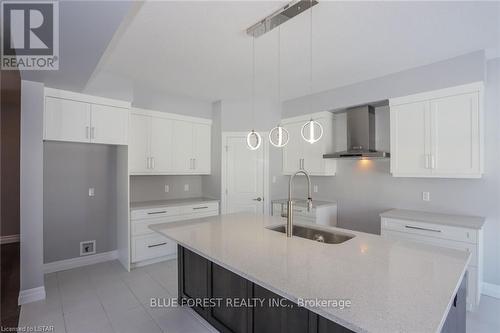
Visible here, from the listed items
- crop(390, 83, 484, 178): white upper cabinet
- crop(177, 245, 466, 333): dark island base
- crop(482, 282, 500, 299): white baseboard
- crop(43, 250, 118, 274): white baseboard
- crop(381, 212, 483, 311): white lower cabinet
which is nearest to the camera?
crop(177, 245, 466, 333): dark island base

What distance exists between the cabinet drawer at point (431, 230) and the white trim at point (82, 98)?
12.5ft

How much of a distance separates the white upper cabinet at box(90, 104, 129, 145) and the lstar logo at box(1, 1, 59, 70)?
0.98 meters

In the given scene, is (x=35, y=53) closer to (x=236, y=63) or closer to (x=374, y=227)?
(x=236, y=63)

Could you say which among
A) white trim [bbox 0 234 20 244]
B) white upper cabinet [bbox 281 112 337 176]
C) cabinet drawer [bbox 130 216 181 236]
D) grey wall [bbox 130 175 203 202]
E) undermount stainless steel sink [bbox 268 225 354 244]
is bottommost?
cabinet drawer [bbox 130 216 181 236]

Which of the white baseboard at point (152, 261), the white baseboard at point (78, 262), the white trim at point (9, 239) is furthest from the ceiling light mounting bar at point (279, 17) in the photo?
the white baseboard at point (78, 262)

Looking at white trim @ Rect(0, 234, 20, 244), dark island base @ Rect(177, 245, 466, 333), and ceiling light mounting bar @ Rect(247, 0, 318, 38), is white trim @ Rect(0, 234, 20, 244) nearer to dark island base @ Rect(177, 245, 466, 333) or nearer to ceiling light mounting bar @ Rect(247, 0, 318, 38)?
dark island base @ Rect(177, 245, 466, 333)

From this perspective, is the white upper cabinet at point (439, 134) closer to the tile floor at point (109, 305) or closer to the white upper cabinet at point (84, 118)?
the tile floor at point (109, 305)

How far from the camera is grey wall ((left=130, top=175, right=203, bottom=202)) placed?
4.20 m

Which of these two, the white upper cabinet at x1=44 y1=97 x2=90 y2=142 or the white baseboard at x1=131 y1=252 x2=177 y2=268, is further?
the white baseboard at x1=131 y1=252 x2=177 y2=268

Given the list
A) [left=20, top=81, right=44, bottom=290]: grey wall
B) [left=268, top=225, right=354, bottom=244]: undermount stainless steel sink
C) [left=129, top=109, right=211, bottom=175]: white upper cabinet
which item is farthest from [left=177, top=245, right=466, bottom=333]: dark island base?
[left=129, top=109, right=211, bottom=175]: white upper cabinet

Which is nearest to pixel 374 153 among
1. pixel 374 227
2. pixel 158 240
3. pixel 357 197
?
pixel 357 197

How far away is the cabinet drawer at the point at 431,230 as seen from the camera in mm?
2605

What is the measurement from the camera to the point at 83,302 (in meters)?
2.72

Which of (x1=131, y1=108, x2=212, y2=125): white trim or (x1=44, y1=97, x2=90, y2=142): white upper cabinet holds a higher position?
(x1=131, y1=108, x2=212, y2=125): white trim
